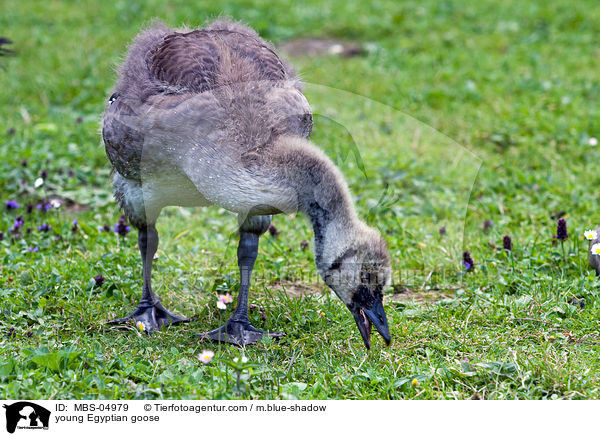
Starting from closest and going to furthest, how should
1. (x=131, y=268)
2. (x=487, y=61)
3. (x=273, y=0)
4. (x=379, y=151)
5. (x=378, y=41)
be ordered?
(x=131, y=268), (x=379, y=151), (x=487, y=61), (x=378, y=41), (x=273, y=0)

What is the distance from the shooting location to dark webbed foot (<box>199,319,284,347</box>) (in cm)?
468

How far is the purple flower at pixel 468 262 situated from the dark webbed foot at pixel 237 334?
1.50m

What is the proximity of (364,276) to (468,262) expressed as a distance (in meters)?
1.52

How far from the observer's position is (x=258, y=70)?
4656mm

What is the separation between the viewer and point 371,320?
14.0 feet

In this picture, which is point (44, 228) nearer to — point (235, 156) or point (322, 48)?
point (235, 156)

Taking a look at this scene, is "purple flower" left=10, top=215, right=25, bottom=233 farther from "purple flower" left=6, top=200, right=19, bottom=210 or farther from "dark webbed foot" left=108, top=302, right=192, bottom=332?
"dark webbed foot" left=108, top=302, right=192, bottom=332

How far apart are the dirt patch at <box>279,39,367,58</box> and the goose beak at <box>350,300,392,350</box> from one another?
6.65 metres

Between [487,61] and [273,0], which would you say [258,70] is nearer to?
[487,61]

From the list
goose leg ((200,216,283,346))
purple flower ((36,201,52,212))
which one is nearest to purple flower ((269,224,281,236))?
goose leg ((200,216,283,346))

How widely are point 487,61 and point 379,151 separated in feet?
9.77
